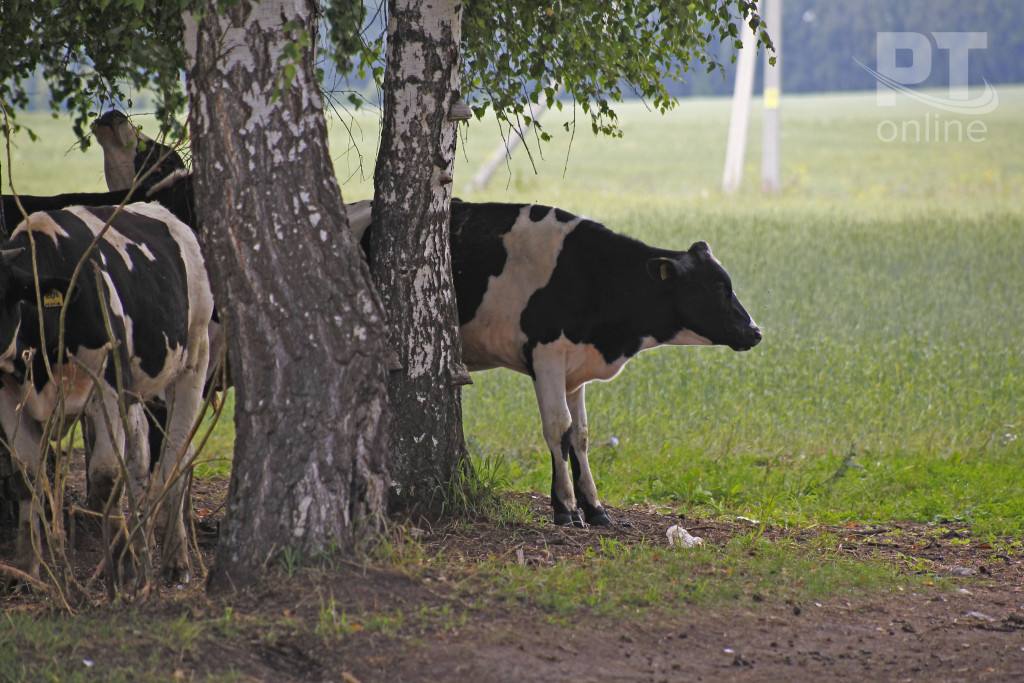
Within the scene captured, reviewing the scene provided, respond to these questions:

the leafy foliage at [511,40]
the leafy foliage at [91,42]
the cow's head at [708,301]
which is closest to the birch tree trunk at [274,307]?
the leafy foliage at [91,42]

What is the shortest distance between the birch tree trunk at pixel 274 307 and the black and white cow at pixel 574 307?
219cm

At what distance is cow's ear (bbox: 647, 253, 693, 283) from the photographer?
279 inches

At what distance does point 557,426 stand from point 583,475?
0.46 m

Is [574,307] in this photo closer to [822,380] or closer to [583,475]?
[583,475]

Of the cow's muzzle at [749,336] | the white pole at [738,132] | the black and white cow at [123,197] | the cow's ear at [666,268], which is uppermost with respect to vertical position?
the white pole at [738,132]

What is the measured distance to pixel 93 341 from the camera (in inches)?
222

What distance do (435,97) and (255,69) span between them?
159 centimetres

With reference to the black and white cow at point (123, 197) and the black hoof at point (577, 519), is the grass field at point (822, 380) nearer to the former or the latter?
the black hoof at point (577, 519)

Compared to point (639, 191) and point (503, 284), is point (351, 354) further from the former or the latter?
point (639, 191)

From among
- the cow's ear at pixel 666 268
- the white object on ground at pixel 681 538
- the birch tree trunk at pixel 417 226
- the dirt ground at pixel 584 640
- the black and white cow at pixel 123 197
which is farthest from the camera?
the black and white cow at pixel 123 197

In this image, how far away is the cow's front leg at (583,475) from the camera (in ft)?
23.8

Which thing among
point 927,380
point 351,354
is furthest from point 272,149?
point 927,380

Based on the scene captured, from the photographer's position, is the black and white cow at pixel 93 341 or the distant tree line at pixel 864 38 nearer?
the black and white cow at pixel 93 341

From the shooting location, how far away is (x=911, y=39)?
8300cm
